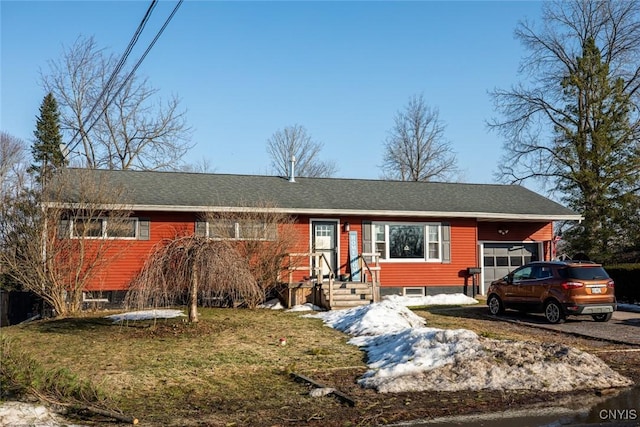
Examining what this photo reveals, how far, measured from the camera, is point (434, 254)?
22328mm

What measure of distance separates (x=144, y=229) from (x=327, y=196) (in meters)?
6.45

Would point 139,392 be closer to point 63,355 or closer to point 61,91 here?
point 63,355

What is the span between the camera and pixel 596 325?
1546 cm

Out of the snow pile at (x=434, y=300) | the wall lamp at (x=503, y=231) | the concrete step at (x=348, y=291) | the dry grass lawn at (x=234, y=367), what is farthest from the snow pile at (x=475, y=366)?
the wall lamp at (x=503, y=231)

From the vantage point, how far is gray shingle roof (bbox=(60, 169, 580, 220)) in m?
20.2

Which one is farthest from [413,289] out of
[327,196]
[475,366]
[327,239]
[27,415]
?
[27,415]

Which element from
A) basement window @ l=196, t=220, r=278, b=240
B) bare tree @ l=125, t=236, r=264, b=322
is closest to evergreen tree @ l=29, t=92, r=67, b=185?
basement window @ l=196, t=220, r=278, b=240

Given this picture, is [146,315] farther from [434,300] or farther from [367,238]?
[434,300]

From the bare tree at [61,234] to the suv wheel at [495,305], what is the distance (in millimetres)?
11001

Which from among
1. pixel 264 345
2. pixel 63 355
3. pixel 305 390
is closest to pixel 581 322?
pixel 264 345

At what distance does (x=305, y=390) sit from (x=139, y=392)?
2.38m

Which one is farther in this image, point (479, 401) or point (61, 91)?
point (61, 91)

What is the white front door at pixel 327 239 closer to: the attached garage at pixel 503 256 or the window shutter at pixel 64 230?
the attached garage at pixel 503 256

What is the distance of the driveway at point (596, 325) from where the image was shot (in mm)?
13664
